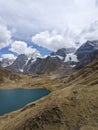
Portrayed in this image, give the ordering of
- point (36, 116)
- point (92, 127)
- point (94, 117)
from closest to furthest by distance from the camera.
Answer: point (92, 127) → point (94, 117) → point (36, 116)

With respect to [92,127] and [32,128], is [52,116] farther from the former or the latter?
[92,127]

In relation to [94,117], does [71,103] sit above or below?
above

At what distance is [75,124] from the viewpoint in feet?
191

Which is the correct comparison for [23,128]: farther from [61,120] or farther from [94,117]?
[94,117]

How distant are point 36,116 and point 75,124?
35.0 ft

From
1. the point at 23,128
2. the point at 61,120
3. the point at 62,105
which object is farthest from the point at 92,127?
the point at 23,128

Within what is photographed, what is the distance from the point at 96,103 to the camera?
214 ft

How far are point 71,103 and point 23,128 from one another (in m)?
14.1

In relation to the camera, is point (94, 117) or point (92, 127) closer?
point (92, 127)

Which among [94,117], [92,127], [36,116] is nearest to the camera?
[92,127]

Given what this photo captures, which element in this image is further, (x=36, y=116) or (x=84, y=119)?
(x=36, y=116)

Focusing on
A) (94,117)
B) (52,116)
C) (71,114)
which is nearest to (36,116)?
(52,116)

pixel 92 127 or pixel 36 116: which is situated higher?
pixel 36 116

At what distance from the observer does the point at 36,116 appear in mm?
63531
